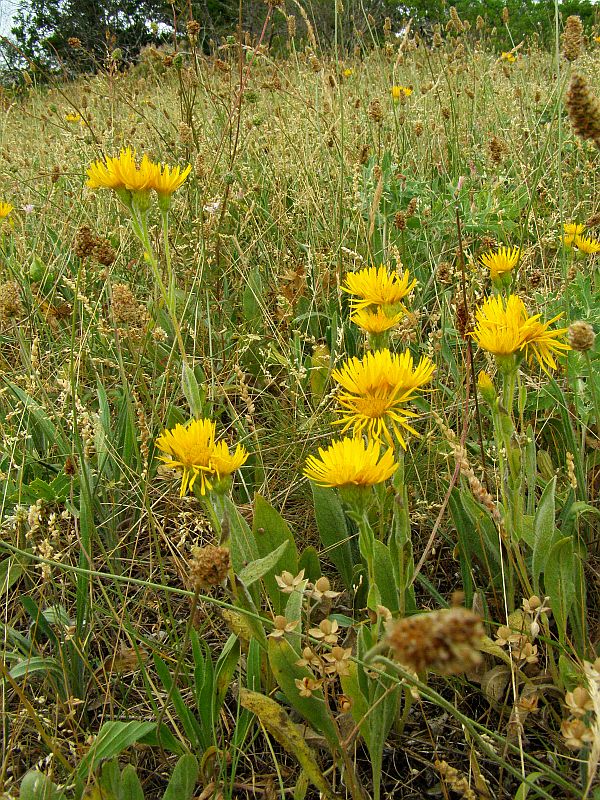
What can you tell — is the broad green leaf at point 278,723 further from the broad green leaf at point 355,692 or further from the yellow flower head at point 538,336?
the yellow flower head at point 538,336

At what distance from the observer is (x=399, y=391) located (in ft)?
3.21

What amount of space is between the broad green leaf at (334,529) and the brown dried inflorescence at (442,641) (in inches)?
32.0

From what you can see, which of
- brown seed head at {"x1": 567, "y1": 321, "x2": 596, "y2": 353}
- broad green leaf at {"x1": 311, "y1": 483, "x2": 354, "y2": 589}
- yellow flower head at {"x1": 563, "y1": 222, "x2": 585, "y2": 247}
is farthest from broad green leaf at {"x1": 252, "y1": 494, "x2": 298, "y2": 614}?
yellow flower head at {"x1": 563, "y1": 222, "x2": 585, "y2": 247}

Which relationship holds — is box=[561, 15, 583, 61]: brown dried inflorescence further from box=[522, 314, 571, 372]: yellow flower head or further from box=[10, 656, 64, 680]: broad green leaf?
box=[10, 656, 64, 680]: broad green leaf

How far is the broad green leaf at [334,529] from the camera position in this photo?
51.2 inches

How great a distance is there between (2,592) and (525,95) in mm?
3624

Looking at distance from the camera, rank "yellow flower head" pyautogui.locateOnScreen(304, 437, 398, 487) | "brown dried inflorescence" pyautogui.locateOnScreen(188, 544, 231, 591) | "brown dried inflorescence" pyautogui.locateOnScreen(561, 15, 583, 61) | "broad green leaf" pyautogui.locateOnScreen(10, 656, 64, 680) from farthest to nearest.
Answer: "brown dried inflorescence" pyautogui.locateOnScreen(561, 15, 583, 61), "broad green leaf" pyautogui.locateOnScreen(10, 656, 64, 680), "yellow flower head" pyautogui.locateOnScreen(304, 437, 398, 487), "brown dried inflorescence" pyautogui.locateOnScreen(188, 544, 231, 591)

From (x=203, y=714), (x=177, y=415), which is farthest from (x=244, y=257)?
(x=203, y=714)

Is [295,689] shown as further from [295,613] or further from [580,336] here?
[580,336]

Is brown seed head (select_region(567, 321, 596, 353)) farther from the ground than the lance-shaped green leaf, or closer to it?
farther from the ground

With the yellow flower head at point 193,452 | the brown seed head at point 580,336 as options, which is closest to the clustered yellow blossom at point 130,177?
the yellow flower head at point 193,452

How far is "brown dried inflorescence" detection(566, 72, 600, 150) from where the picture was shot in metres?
0.79

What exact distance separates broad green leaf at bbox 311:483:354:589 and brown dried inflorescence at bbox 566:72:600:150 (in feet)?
2.50

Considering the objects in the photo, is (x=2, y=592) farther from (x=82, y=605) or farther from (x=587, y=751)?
(x=587, y=751)
